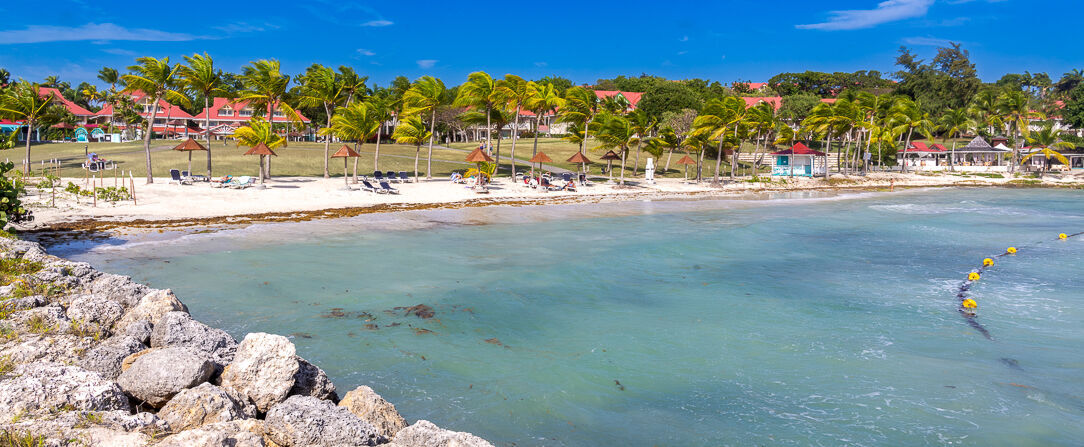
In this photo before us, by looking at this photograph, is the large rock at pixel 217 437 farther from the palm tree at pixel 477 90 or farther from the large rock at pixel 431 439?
the palm tree at pixel 477 90

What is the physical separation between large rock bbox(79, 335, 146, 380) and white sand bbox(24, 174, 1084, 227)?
1803cm

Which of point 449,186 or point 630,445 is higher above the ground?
point 449,186

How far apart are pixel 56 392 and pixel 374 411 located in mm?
2722

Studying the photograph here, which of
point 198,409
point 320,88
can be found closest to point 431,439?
point 198,409

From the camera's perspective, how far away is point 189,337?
778cm

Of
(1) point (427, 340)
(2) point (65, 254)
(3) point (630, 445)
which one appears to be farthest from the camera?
(2) point (65, 254)

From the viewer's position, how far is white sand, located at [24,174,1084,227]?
2452 centimetres

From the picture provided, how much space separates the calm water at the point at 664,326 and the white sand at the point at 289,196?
528cm

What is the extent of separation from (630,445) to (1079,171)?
77.1 meters

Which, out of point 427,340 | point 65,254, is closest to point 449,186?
point 65,254

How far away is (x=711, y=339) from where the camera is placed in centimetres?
1118

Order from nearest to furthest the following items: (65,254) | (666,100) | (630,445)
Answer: (630,445), (65,254), (666,100)

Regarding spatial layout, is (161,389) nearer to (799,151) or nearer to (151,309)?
(151,309)

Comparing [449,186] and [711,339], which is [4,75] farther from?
[711,339]
